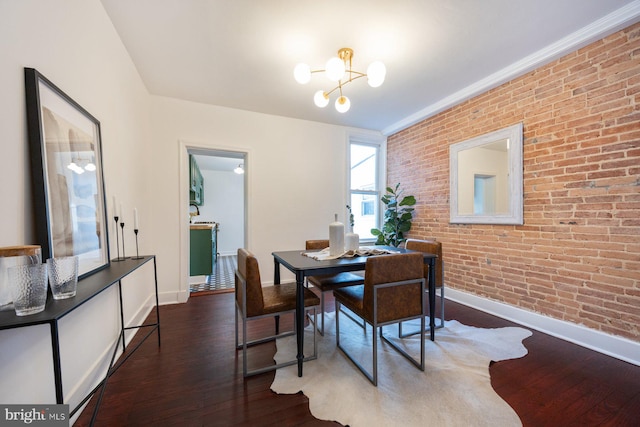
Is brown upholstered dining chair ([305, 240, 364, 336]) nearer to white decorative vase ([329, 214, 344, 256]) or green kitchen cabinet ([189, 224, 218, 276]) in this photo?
white decorative vase ([329, 214, 344, 256])

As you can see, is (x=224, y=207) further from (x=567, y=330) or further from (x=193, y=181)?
(x=567, y=330)

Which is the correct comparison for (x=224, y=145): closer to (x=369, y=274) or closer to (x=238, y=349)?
(x=238, y=349)

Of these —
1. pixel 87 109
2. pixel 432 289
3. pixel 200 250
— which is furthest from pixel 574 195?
pixel 200 250

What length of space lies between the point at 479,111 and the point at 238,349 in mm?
3738

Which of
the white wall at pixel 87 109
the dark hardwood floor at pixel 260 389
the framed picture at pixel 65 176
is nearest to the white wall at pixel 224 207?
the white wall at pixel 87 109

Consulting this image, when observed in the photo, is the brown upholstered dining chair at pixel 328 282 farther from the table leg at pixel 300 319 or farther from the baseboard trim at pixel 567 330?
the baseboard trim at pixel 567 330

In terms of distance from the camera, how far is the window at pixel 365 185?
4570 millimetres

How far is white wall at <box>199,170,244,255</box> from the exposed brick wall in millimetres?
5891

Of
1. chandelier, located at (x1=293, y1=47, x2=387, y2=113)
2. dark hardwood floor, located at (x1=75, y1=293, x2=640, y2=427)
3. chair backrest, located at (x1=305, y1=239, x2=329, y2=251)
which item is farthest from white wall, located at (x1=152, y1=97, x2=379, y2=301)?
chandelier, located at (x1=293, y1=47, x2=387, y2=113)

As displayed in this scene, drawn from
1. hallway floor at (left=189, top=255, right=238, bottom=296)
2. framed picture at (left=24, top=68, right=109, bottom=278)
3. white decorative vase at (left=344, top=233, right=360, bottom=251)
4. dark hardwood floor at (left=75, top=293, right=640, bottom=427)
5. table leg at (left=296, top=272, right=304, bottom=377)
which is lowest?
hallway floor at (left=189, top=255, right=238, bottom=296)

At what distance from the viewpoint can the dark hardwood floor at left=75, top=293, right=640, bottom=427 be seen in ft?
4.47

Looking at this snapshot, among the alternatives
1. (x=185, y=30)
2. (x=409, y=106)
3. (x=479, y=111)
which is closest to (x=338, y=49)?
(x=185, y=30)

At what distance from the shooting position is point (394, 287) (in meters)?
1.68

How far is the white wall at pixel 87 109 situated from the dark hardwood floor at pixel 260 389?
301 millimetres
